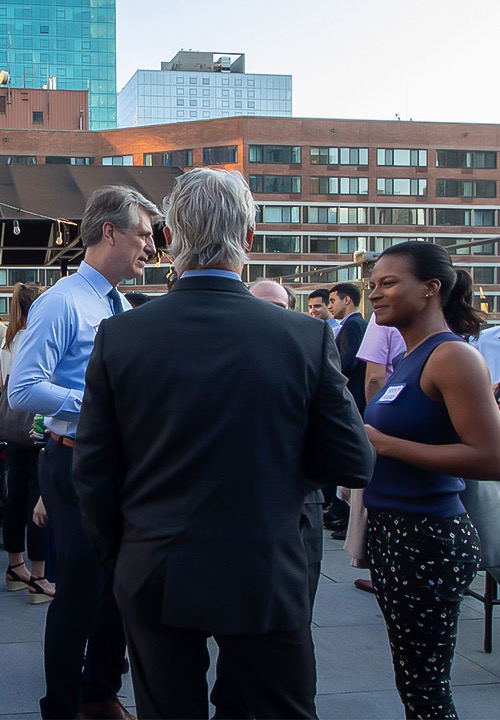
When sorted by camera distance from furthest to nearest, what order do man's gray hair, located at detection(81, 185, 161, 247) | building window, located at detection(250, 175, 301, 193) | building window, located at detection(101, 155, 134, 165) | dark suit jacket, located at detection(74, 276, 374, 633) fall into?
building window, located at detection(250, 175, 301, 193) → building window, located at detection(101, 155, 134, 165) → man's gray hair, located at detection(81, 185, 161, 247) → dark suit jacket, located at detection(74, 276, 374, 633)

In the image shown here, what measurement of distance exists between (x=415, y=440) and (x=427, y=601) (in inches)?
18.8

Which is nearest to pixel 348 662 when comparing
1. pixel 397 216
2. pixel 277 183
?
pixel 277 183

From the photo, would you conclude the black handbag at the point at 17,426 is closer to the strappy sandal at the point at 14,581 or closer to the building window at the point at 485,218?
the strappy sandal at the point at 14,581

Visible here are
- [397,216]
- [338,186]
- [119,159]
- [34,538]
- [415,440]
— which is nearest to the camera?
[415,440]

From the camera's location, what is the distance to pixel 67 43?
13888 centimetres

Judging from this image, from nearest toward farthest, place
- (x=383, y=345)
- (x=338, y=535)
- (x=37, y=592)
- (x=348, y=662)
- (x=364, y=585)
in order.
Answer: (x=348, y=662), (x=37, y=592), (x=364, y=585), (x=383, y=345), (x=338, y=535)

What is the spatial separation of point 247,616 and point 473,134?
83.5 meters

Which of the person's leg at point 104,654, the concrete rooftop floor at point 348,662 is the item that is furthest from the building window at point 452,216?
the person's leg at point 104,654

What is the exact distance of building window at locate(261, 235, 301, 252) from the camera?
251ft

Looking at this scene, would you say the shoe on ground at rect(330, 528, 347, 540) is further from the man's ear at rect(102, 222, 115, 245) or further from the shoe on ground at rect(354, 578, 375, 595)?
the man's ear at rect(102, 222, 115, 245)

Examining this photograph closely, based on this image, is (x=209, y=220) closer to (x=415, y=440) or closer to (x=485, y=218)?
(x=415, y=440)

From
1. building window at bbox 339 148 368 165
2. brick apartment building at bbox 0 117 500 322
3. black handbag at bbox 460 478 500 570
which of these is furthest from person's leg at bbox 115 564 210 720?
building window at bbox 339 148 368 165

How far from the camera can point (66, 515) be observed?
121 inches

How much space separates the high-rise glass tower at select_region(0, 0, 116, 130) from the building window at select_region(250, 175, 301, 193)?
70.0 meters
